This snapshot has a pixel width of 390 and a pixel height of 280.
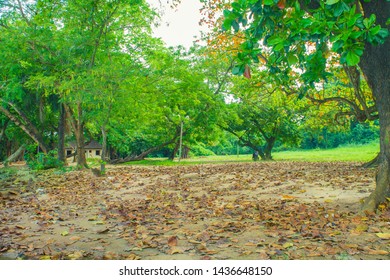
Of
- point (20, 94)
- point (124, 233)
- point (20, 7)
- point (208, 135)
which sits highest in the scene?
point (20, 7)

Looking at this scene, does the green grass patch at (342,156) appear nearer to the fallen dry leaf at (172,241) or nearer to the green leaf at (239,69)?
the green leaf at (239,69)

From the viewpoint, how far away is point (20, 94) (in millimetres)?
18797

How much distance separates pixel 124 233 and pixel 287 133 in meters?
25.6

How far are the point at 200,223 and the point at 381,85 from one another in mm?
3717

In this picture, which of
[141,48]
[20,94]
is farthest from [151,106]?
[20,94]

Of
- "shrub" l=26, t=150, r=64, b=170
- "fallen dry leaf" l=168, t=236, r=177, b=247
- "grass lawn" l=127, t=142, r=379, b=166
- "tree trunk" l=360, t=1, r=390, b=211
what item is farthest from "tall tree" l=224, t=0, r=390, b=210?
"grass lawn" l=127, t=142, r=379, b=166

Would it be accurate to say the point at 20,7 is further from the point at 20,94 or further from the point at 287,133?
the point at 287,133

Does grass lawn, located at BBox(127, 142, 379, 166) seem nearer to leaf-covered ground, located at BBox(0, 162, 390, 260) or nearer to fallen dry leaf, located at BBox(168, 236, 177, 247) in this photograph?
leaf-covered ground, located at BBox(0, 162, 390, 260)

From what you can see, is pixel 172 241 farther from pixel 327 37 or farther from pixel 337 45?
pixel 327 37

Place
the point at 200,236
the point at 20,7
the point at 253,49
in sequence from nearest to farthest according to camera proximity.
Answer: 1. the point at 253,49
2. the point at 200,236
3. the point at 20,7

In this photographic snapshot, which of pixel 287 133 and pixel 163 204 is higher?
pixel 287 133

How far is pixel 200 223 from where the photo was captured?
577 cm

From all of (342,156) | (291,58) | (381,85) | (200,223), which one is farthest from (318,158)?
(291,58)

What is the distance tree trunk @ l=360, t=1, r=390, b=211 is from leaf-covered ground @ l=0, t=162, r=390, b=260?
0.30 meters
